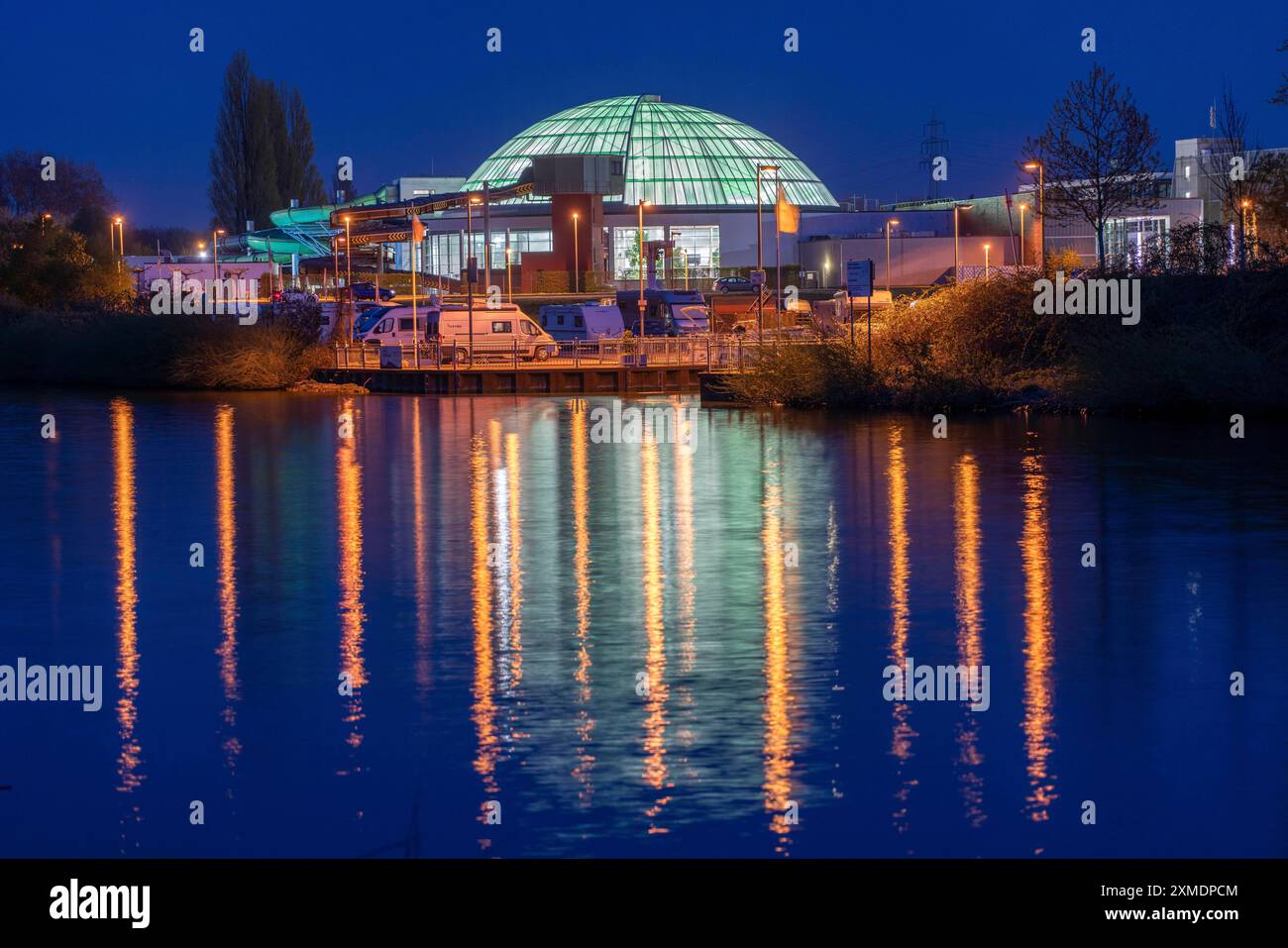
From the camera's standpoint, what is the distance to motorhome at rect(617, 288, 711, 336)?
62.4 metres

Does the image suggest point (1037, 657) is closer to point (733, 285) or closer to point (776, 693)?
point (776, 693)

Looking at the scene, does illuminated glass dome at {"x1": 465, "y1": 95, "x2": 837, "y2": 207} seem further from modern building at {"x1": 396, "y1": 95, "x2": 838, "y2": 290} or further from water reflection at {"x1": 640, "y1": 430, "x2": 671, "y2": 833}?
water reflection at {"x1": 640, "y1": 430, "x2": 671, "y2": 833}

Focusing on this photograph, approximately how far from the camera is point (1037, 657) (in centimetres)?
1220

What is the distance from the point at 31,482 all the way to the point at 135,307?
135ft

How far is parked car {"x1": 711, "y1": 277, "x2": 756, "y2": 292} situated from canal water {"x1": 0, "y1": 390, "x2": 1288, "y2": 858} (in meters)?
59.7

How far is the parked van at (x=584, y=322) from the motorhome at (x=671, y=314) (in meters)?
2.70

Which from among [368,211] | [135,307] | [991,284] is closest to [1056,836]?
[991,284]

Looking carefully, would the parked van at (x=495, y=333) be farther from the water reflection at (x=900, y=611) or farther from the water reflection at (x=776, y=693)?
the water reflection at (x=776, y=693)

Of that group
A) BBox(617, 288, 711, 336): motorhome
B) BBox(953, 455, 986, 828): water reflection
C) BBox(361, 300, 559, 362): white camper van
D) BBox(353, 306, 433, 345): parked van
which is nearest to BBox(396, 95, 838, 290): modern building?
BBox(617, 288, 711, 336): motorhome

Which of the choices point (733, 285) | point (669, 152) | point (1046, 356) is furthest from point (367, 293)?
point (1046, 356)

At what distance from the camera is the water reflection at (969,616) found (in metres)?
9.15

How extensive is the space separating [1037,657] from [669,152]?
101403mm
